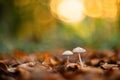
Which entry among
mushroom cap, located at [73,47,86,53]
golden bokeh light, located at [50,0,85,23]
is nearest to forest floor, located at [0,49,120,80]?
mushroom cap, located at [73,47,86,53]

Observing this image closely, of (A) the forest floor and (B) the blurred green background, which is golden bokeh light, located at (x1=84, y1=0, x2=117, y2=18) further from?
A: (A) the forest floor

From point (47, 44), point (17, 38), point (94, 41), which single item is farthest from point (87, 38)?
point (17, 38)

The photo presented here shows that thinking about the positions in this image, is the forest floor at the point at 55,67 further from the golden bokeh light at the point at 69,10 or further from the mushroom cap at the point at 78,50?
the golden bokeh light at the point at 69,10

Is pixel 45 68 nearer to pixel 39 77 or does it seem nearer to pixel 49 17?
pixel 39 77

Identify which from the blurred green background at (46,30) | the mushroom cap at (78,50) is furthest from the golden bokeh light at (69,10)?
the mushroom cap at (78,50)

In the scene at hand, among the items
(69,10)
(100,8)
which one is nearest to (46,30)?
(69,10)

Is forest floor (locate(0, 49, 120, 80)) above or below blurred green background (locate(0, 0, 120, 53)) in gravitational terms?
below
